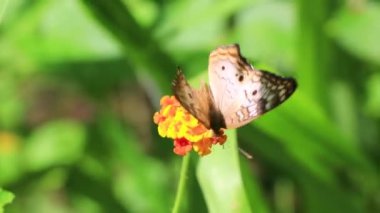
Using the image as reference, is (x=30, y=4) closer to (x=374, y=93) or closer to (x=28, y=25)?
(x=28, y=25)

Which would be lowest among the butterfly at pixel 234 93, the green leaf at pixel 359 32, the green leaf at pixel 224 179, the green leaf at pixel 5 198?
the green leaf at pixel 224 179

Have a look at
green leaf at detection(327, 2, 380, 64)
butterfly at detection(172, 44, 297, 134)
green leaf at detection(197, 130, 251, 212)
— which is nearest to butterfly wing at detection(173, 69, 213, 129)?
butterfly at detection(172, 44, 297, 134)

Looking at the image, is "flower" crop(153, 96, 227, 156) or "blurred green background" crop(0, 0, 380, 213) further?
"blurred green background" crop(0, 0, 380, 213)

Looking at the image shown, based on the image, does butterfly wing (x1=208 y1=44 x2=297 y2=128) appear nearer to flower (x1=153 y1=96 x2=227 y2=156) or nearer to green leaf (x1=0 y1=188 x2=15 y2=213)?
flower (x1=153 y1=96 x2=227 y2=156)

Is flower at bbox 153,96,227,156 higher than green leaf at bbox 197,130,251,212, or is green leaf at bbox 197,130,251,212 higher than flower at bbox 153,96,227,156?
flower at bbox 153,96,227,156

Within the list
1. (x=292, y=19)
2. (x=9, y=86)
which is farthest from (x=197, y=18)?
(x=9, y=86)

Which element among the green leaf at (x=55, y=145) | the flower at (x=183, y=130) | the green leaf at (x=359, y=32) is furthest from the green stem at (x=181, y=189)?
the green leaf at (x=55, y=145)

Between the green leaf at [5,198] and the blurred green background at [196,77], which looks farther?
the blurred green background at [196,77]

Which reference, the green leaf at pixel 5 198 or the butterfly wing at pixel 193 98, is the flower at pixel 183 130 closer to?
the butterfly wing at pixel 193 98
